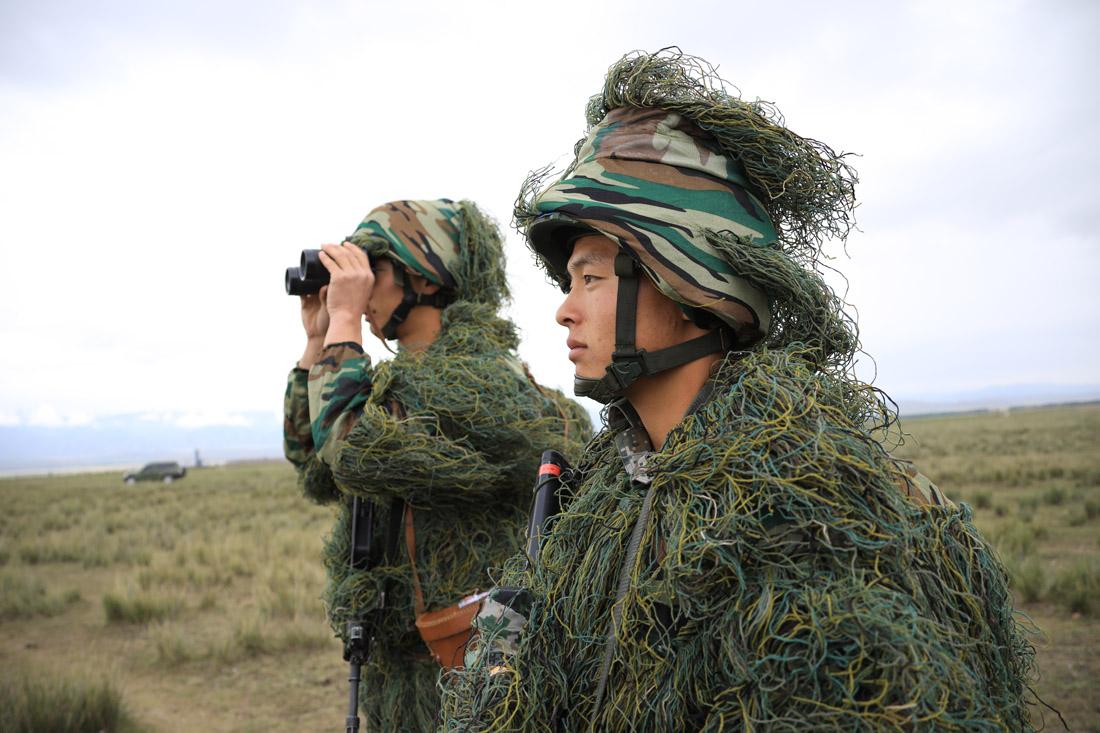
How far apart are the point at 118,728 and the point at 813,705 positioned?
6689mm

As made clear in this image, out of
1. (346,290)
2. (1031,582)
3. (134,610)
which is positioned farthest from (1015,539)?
(134,610)

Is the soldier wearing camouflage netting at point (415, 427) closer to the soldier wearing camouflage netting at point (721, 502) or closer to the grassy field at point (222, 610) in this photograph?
the soldier wearing camouflage netting at point (721, 502)

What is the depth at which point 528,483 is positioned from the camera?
121 inches

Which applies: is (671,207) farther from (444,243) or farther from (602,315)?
(444,243)

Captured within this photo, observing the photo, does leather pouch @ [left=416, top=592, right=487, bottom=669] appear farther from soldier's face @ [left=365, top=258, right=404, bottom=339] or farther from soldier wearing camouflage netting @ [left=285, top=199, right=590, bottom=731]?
soldier's face @ [left=365, top=258, right=404, bottom=339]

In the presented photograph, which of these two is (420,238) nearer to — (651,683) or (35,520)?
(651,683)

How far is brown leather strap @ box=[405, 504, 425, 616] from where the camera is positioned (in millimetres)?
2941

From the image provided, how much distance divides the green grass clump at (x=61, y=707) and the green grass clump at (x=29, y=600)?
14.6 ft

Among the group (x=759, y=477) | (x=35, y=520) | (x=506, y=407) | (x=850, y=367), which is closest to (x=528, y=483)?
(x=506, y=407)

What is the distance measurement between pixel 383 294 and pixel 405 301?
10 cm

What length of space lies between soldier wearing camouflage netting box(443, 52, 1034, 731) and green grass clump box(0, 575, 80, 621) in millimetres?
10945

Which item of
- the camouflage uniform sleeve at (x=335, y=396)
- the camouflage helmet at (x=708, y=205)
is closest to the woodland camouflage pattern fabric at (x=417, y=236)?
the camouflage uniform sleeve at (x=335, y=396)

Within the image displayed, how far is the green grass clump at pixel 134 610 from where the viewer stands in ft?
32.0

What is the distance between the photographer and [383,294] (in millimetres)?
3307
